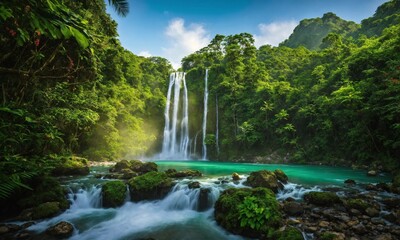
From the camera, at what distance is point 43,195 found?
8.02 m

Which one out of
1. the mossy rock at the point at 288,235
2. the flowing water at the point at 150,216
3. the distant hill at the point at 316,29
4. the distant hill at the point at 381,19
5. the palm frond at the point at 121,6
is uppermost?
the distant hill at the point at 316,29

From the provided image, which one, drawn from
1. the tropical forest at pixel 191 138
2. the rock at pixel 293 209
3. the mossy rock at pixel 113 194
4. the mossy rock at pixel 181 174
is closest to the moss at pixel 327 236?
the tropical forest at pixel 191 138

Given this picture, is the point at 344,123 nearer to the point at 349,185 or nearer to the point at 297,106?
the point at 297,106

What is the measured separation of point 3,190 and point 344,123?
24.2 metres

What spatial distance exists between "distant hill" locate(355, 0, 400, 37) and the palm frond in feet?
151

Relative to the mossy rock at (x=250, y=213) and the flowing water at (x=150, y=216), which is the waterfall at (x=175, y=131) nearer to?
the flowing water at (x=150, y=216)

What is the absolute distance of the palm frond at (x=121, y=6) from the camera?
3.31 meters

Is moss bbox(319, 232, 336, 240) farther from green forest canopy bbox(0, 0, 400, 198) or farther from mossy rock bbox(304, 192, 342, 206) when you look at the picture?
green forest canopy bbox(0, 0, 400, 198)

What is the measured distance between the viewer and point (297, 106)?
27.2 m

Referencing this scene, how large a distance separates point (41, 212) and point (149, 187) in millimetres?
3672

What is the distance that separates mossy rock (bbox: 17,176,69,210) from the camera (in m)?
7.70

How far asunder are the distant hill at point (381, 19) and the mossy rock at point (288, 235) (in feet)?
145

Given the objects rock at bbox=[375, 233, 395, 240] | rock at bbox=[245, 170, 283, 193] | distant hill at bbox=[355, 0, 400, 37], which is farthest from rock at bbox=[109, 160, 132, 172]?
distant hill at bbox=[355, 0, 400, 37]

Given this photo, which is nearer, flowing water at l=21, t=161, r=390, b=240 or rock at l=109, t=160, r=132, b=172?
flowing water at l=21, t=161, r=390, b=240
